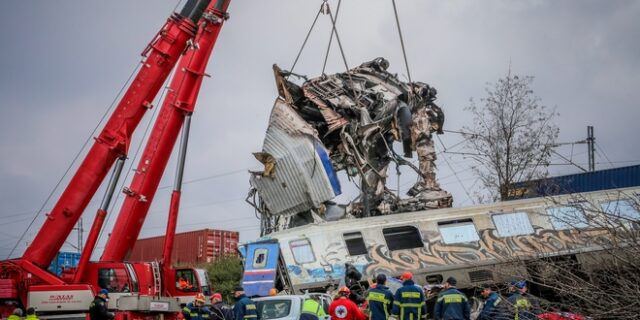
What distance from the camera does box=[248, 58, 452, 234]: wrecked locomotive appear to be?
70.3 ft

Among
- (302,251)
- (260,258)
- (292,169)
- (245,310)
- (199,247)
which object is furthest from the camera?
(199,247)

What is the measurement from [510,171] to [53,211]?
19963mm

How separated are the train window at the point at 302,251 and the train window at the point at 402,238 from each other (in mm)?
1979

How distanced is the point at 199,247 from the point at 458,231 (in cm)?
2220

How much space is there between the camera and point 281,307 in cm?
1272

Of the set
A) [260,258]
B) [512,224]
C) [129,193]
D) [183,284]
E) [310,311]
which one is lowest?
[310,311]

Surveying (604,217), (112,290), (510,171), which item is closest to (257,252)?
(112,290)

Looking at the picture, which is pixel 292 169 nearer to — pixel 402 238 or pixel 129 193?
pixel 402 238

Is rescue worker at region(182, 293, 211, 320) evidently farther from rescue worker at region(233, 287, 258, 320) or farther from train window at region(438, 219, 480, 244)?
train window at region(438, 219, 480, 244)

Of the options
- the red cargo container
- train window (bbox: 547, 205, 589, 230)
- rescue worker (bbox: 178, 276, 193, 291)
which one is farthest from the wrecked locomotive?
the red cargo container

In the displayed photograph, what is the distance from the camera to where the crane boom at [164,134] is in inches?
637

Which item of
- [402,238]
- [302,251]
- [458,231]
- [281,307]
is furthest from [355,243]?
[281,307]

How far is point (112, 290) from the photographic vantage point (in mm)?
15500

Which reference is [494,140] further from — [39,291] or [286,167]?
[39,291]
